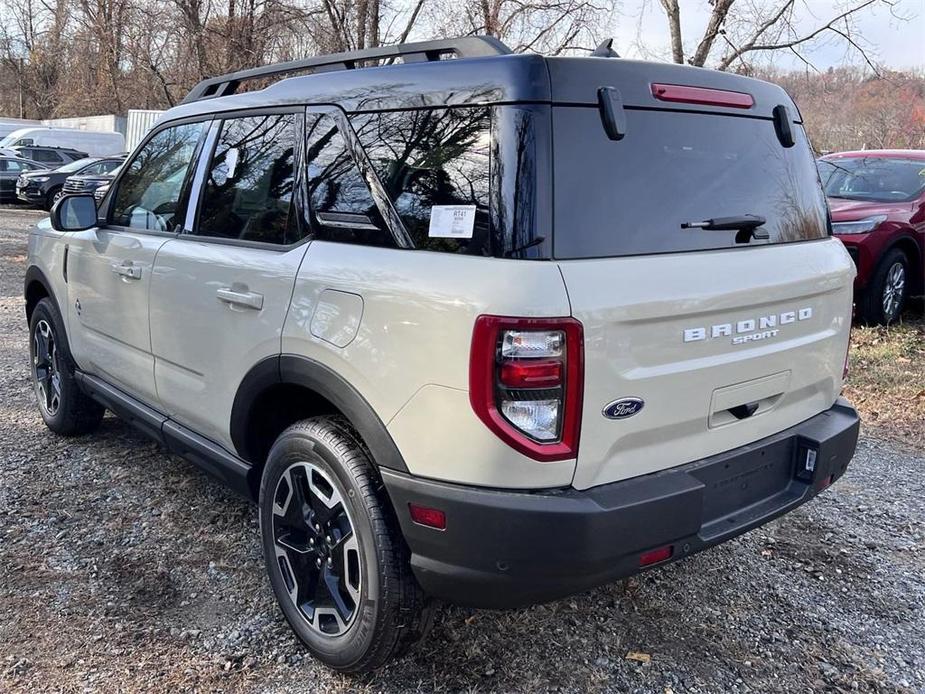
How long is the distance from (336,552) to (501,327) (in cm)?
103

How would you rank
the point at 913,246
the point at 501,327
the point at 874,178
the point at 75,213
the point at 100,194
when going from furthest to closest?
the point at 100,194
the point at 874,178
the point at 913,246
the point at 75,213
the point at 501,327

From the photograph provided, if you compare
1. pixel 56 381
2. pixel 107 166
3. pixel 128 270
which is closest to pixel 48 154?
pixel 107 166

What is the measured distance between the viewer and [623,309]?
209 centimetres

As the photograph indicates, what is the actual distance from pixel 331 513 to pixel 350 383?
0.48 m

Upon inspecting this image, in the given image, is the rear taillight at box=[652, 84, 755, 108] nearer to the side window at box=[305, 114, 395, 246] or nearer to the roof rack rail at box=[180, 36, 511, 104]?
the roof rack rail at box=[180, 36, 511, 104]

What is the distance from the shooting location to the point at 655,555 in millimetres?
2227

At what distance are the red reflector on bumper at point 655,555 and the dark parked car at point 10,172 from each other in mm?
22473

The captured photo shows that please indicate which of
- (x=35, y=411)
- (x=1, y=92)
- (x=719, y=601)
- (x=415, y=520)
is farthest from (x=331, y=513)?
(x=1, y=92)

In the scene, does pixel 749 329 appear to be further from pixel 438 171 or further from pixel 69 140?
pixel 69 140

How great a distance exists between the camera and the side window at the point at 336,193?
245cm

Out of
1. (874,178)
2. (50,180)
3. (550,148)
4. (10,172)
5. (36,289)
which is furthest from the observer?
(10,172)

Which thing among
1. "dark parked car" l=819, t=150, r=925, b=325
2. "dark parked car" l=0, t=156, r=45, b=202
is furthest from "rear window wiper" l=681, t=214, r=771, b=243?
"dark parked car" l=0, t=156, r=45, b=202

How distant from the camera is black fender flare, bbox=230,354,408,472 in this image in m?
2.26

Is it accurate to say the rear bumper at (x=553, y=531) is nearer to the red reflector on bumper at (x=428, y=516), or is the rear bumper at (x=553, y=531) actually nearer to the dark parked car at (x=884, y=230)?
the red reflector on bumper at (x=428, y=516)
